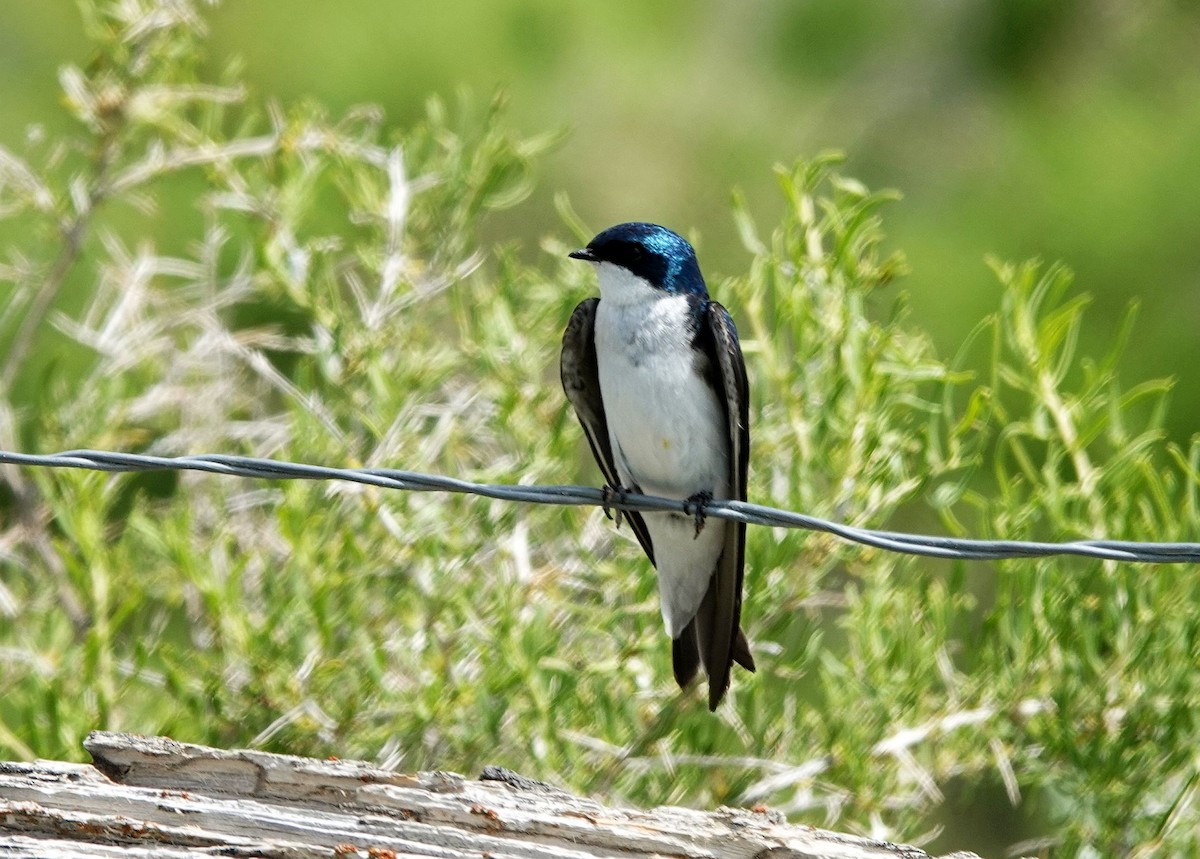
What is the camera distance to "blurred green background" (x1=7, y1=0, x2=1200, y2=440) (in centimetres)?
929

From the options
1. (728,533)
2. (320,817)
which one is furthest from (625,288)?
(320,817)

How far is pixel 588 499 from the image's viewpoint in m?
2.72

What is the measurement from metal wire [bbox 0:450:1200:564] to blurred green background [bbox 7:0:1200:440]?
5.17 meters

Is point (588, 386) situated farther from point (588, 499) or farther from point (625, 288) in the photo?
point (588, 499)

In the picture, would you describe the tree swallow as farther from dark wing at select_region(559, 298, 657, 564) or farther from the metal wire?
the metal wire

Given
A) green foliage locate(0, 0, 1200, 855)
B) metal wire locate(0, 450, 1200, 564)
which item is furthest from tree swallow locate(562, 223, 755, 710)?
metal wire locate(0, 450, 1200, 564)

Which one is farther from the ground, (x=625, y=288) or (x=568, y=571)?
(x=625, y=288)

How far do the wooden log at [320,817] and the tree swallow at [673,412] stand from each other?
3.45ft

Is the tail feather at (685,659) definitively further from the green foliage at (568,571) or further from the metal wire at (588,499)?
the metal wire at (588,499)

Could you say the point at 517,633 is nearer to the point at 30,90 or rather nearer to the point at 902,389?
the point at 902,389

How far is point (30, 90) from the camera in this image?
30.7 feet

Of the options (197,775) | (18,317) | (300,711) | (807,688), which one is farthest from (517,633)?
(18,317)

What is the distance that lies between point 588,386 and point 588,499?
108 cm

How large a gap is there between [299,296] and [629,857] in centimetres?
205
